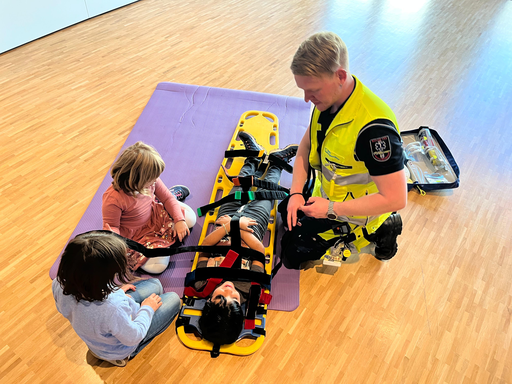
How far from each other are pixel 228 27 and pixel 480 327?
429cm

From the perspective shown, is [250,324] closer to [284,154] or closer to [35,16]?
[284,154]

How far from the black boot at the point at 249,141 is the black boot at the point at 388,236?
3.53 feet

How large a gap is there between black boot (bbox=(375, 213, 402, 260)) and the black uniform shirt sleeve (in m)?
0.70

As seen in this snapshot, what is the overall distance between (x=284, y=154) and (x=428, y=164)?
4.02 feet

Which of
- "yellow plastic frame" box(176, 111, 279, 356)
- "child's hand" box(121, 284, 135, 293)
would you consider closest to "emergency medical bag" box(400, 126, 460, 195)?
"yellow plastic frame" box(176, 111, 279, 356)

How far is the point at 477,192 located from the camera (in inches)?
113

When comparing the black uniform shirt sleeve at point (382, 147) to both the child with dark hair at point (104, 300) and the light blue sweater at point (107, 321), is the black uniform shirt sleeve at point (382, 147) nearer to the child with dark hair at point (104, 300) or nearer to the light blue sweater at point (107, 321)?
the child with dark hair at point (104, 300)

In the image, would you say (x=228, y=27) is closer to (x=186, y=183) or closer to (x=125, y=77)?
(x=125, y=77)

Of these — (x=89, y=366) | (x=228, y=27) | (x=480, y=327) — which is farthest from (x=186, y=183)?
(x=228, y=27)

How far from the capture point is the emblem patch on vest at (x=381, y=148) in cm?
144

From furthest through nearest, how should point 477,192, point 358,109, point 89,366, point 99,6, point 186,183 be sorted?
point 99,6
point 477,192
point 186,183
point 89,366
point 358,109

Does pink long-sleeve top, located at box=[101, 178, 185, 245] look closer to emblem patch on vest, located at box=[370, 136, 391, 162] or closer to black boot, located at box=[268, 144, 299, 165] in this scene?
black boot, located at box=[268, 144, 299, 165]

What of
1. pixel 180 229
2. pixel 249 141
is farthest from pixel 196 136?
pixel 180 229

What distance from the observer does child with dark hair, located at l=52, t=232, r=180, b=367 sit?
129 centimetres
